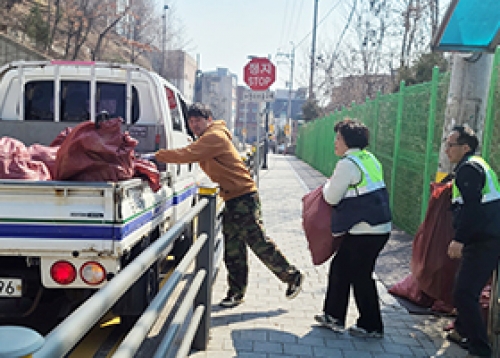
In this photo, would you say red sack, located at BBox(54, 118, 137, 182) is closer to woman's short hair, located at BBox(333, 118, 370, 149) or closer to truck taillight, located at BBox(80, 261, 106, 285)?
truck taillight, located at BBox(80, 261, 106, 285)

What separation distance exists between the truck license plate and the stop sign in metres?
8.82

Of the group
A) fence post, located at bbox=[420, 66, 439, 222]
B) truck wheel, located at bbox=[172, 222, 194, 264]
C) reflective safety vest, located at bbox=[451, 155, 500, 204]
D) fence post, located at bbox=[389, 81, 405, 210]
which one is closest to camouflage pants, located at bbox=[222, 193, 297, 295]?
truck wheel, located at bbox=[172, 222, 194, 264]

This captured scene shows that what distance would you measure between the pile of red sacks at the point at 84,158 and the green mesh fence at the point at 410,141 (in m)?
4.01

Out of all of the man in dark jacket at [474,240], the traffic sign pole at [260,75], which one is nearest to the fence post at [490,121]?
the man in dark jacket at [474,240]

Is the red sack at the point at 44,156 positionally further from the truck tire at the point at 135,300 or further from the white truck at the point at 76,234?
the truck tire at the point at 135,300

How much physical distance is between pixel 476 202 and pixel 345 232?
39.8 inches

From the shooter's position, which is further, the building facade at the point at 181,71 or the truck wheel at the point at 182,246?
the building facade at the point at 181,71

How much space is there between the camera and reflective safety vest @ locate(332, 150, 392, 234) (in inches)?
155

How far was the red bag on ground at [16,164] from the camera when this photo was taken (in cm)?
361

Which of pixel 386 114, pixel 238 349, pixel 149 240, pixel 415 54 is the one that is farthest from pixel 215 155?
pixel 415 54

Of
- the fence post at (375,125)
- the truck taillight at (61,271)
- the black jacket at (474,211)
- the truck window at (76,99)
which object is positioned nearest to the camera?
A: the truck taillight at (61,271)

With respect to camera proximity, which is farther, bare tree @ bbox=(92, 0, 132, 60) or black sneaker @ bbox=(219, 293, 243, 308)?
bare tree @ bbox=(92, 0, 132, 60)

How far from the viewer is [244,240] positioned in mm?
4766

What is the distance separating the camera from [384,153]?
414 inches
